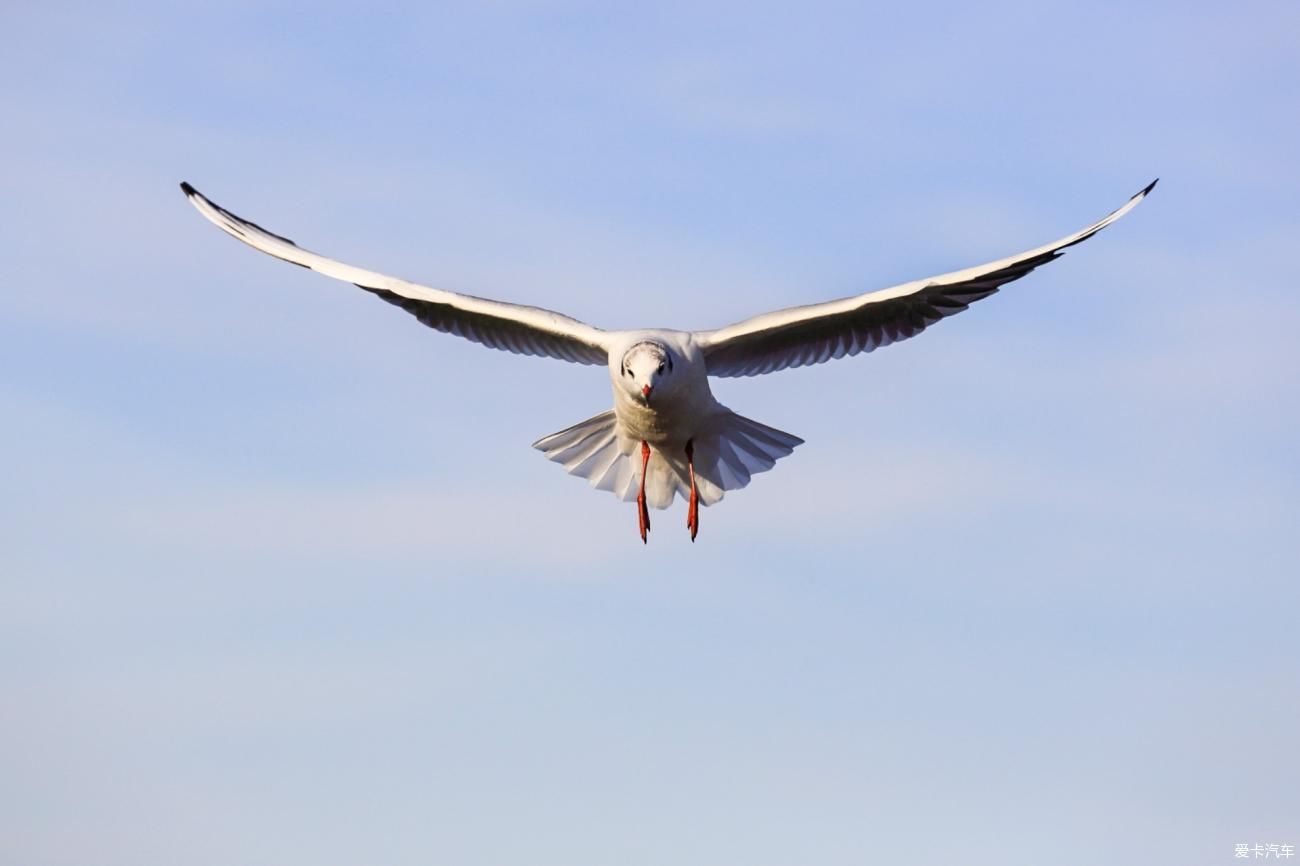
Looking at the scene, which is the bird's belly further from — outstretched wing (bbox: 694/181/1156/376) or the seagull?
outstretched wing (bbox: 694/181/1156/376)

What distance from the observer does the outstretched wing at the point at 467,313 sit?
1669 centimetres

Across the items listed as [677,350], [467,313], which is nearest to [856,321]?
[677,350]

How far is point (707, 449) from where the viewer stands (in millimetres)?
16688

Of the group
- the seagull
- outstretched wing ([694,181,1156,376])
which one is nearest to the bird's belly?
the seagull

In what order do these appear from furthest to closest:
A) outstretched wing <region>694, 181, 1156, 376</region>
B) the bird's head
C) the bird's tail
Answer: the bird's tail → outstretched wing <region>694, 181, 1156, 376</region> → the bird's head

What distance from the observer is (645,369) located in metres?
15.2

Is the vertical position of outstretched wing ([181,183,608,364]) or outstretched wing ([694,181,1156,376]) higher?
outstretched wing ([181,183,608,364])

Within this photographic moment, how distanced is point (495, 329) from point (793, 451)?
2764 millimetres

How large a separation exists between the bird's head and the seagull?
1 cm

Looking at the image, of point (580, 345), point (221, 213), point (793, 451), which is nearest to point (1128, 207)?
point (793, 451)

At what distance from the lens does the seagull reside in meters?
15.6

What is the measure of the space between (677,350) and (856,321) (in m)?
1.63

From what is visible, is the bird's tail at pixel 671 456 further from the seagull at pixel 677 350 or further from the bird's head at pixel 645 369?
the bird's head at pixel 645 369

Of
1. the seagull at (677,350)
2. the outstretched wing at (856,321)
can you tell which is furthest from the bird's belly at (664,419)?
the outstretched wing at (856,321)
